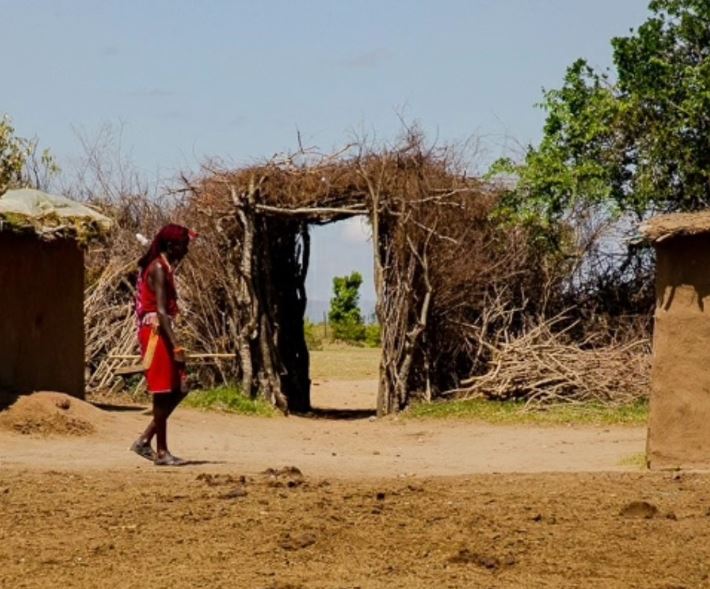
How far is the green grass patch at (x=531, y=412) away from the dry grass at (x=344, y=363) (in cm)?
865

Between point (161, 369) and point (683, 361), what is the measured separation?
349 cm

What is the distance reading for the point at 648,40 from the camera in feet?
57.3

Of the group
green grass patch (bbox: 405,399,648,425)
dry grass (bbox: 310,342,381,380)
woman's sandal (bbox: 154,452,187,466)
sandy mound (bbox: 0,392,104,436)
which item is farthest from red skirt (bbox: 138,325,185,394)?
dry grass (bbox: 310,342,381,380)

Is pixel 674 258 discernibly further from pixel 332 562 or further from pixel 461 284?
pixel 461 284

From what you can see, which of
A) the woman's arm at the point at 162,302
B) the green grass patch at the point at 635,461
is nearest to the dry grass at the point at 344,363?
the green grass patch at the point at 635,461

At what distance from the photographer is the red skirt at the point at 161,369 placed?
10.4m

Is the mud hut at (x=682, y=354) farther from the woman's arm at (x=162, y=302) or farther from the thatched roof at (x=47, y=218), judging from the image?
the thatched roof at (x=47, y=218)

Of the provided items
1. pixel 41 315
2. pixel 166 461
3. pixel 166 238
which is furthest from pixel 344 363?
pixel 166 238

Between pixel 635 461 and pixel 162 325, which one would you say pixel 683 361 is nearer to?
pixel 635 461

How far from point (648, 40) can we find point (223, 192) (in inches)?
199

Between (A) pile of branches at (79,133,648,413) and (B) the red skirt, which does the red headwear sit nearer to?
(B) the red skirt

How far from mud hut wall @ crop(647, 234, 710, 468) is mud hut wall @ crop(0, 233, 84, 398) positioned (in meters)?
6.40

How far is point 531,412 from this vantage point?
55.4 feet

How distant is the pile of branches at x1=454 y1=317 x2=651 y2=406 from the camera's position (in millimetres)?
17250
